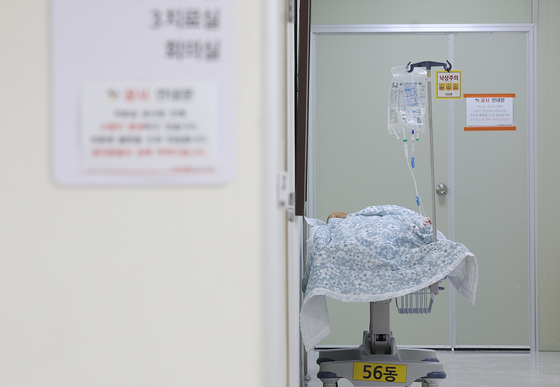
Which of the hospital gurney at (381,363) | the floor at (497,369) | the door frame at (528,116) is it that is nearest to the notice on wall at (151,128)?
the hospital gurney at (381,363)

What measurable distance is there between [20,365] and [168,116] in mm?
411

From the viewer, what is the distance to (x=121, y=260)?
0.68 meters

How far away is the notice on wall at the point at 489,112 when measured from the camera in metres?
3.24

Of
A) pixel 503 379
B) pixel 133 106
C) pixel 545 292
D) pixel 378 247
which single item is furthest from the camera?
pixel 545 292

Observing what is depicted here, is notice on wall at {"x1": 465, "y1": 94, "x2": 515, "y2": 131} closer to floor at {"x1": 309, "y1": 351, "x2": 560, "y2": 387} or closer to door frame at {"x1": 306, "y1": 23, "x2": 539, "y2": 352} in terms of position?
door frame at {"x1": 306, "y1": 23, "x2": 539, "y2": 352}

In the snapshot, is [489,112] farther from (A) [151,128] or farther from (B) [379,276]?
(A) [151,128]

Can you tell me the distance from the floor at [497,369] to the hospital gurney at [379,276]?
613 mm

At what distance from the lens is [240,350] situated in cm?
67

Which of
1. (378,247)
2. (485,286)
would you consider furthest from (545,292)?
(378,247)

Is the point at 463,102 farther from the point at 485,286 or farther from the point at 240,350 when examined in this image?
the point at 240,350

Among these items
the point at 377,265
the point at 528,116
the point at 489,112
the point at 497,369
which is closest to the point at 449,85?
the point at 489,112

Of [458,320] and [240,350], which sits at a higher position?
[240,350]

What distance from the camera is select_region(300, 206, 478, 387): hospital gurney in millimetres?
1675

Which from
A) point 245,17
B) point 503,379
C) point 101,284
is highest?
point 245,17
